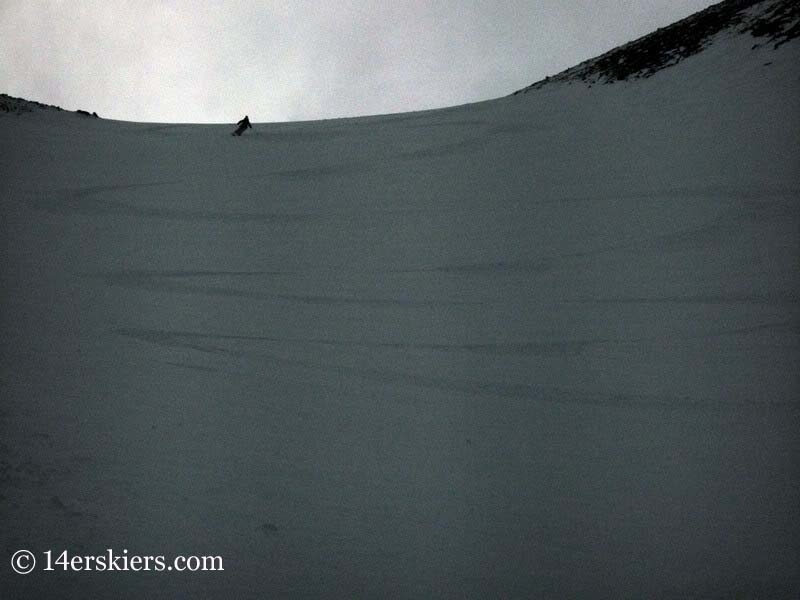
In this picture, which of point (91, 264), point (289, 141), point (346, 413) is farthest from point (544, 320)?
point (289, 141)

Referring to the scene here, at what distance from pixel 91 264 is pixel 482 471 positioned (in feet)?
10.3

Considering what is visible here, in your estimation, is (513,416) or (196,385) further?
(196,385)

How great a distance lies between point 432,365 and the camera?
2.80m

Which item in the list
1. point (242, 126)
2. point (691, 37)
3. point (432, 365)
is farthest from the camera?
point (242, 126)

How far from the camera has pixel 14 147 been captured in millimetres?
5414

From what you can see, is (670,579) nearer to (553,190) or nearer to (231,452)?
(231,452)
